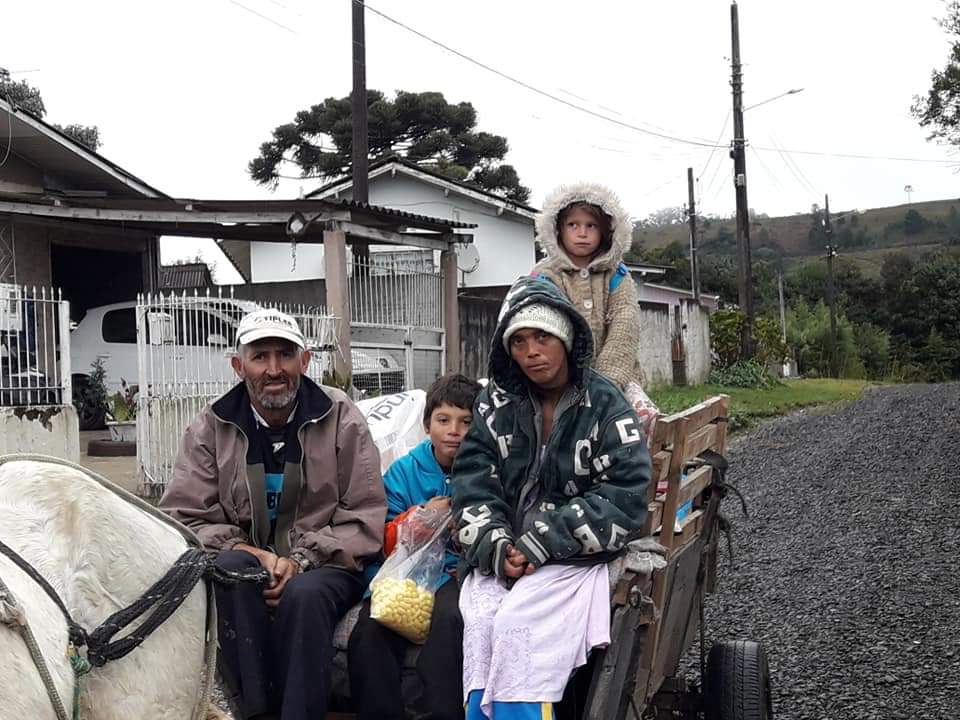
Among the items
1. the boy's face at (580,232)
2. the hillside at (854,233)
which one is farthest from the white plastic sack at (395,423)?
the hillside at (854,233)

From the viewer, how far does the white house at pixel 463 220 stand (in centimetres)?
2334

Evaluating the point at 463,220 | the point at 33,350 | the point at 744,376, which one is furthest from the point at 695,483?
the point at 744,376

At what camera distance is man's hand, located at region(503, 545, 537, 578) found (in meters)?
2.96

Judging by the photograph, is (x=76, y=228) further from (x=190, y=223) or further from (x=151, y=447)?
(x=151, y=447)

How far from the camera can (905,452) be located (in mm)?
12406

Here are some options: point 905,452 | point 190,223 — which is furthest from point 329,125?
point 905,452

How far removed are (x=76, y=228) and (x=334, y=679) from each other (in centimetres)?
1240

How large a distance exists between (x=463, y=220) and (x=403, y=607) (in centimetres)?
2130

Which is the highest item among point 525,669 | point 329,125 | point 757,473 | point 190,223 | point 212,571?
point 329,125

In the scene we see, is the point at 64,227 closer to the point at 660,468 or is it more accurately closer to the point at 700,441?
the point at 700,441

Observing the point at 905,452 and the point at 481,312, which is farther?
the point at 481,312

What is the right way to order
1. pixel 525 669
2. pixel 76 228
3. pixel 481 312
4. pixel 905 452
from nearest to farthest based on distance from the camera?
1. pixel 525 669
2. pixel 905 452
3. pixel 76 228
4. pixel 481 312

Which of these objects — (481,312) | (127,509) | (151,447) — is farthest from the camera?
(481,312)

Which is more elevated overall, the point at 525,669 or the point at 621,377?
the point at 621,377
